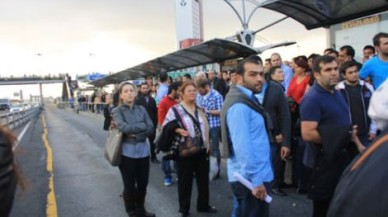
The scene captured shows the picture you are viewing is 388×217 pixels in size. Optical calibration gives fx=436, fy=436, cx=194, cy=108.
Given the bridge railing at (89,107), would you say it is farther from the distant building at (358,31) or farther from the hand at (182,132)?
the hand at (182,132)

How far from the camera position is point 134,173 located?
227 inches

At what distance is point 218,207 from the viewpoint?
618 centimetres

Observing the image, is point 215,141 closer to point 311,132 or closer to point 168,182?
point 168,182

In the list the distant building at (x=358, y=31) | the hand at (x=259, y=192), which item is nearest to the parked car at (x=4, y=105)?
the distant building at (x=358, y=31)

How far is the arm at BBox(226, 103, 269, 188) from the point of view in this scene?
3.57 m

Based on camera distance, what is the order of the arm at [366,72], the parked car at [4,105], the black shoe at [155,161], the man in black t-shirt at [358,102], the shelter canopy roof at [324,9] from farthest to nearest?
1. the parked car at [4,105]
2. the black shoe at [155,161]
3. the shelter canopy roof at [324,9]
4. the arm at [366,72]
5. the man in black t-shirt at [358,102]

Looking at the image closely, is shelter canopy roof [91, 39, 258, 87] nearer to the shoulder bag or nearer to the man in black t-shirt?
the shoulder bag

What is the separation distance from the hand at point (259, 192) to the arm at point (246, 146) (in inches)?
1.0

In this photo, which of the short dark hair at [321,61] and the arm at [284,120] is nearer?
the short dark hair at [321,61]

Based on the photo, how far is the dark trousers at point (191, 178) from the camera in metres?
5.73

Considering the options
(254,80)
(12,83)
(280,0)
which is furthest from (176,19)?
(254,80)

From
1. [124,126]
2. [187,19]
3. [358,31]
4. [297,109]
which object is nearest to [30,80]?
[187,19]

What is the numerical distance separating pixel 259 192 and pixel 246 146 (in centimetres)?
39

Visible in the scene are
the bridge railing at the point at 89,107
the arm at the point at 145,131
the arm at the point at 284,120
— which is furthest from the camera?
the bridge railing at the point at 89,107
